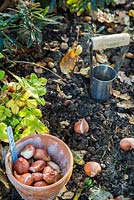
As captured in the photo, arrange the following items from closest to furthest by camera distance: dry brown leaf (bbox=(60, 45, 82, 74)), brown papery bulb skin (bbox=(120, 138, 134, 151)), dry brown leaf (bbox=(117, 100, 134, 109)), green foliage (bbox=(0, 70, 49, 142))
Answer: green foliage (bbox=(0, 70, 49, 142)) < brown papery bulb skin (bbox=(120, 138, 134, 151)) < dry brown leaf (bbox=(117, 100, 134, 109)) < dry brown leaf (bbox=(60, 45, 82, 74))

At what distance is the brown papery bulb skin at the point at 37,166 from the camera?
1.60 meters

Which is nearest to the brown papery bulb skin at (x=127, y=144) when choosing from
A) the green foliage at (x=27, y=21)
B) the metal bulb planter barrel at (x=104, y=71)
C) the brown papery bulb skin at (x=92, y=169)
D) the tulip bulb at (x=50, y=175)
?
the brown papery bulb skin at (x=92, y=169)

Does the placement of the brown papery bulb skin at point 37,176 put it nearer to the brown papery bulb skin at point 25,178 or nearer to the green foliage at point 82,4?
the brown papery bulb skin at point 25,178

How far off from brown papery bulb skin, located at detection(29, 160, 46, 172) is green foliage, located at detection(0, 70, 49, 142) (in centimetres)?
17

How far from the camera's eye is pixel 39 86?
184cm

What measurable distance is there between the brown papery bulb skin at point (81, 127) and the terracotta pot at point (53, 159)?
266 mm

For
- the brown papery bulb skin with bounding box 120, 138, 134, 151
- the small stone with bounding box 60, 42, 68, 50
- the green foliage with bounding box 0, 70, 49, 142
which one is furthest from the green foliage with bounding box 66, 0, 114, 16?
the brown papery bulb skin with bounding box 120, 138, 134, 151

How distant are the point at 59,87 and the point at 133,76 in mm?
369

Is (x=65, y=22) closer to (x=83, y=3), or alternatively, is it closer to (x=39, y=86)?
(x=83, y=3)

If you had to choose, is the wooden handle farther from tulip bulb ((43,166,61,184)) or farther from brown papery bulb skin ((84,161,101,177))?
tulip bulb ((43,166,61,184))

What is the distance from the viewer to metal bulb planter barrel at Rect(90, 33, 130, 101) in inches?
76.2

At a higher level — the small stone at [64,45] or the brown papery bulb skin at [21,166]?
the small stone at [64,45]

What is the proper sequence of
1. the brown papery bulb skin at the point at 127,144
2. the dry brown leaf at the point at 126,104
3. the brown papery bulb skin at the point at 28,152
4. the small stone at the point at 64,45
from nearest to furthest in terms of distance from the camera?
the brown papery bulb skin at the point at 28,152, the brown papery bulb skin at the point at 127,144, the dry brown leaf at the point at 126,104, the small stone at the point at 64,45

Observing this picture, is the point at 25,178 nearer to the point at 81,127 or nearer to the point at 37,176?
the point at 37,176
